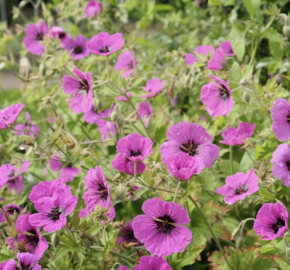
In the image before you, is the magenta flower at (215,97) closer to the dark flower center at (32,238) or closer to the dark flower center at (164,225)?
the dark flower center at (164,225)

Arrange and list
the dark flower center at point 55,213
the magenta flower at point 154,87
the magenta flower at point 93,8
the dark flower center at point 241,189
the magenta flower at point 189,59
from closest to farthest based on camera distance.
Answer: the dark flower center at point 55,213 < the dark flower center at point 241,189 < the magenta flower at point 154,87 < the magenta flower at point 189,59 < the magenta flower at point 93,8

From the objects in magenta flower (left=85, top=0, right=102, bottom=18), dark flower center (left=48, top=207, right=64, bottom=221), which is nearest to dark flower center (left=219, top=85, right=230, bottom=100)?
dark flower center (left=48, top=207, right=64, bottom=221)

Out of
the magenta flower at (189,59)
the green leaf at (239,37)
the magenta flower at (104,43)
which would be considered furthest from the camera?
the magenta flower at (189,59)

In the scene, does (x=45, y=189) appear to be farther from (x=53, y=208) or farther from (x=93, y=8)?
(x=93, y=8)

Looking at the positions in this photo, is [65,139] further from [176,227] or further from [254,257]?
[254,257]

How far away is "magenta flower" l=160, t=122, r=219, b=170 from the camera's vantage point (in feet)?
3.41

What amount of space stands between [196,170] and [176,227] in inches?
5.7

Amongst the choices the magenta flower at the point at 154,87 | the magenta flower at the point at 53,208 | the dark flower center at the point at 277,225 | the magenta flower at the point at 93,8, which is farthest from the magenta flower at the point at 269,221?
the magenta flower at the point at 93,8

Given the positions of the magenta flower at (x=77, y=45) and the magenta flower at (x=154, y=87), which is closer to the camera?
the magenta flower at (x=154, y=87)

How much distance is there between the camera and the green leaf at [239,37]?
1355mm

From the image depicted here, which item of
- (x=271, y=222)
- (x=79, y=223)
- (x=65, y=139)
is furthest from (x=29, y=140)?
(x=271, y=222)

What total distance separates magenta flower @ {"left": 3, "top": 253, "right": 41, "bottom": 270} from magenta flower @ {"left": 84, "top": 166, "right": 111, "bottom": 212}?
209mm

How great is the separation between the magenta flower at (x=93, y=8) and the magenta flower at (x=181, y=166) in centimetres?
145

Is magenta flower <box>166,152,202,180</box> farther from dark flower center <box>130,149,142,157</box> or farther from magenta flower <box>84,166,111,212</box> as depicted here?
magenta flower <box>84,166,111,212</box>
